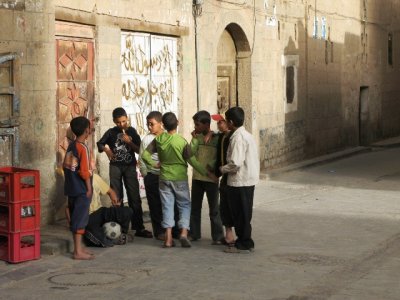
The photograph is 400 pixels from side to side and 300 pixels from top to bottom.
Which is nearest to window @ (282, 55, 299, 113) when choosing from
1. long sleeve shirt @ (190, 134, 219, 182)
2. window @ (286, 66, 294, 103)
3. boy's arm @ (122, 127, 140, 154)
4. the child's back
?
window @ (286, 66, 294, 103)

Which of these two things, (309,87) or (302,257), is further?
(309,87)

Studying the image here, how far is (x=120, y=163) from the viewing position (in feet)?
41.0

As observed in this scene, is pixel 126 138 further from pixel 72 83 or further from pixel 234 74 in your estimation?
pixel 234 74

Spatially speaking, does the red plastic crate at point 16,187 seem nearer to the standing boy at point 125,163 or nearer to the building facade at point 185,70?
the building facade at point 185,70

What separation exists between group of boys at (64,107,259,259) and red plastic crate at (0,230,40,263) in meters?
0.42

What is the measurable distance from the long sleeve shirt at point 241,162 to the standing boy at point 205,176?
54cm

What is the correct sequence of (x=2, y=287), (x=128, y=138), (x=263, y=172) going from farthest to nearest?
(x=263, y=172) < (x=128, y=138) < (x=2, y=287)

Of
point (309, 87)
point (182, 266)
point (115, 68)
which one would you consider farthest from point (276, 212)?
point (309, 87)

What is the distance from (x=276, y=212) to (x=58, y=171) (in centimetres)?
350

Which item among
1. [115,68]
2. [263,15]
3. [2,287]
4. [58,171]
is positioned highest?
[263,15]

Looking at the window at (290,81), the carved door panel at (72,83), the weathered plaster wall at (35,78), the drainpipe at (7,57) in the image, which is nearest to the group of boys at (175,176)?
the weathered plaster wall at (35,78)

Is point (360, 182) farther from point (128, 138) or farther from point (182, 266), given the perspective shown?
point (182, 266)

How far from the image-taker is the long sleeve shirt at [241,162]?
11141mm

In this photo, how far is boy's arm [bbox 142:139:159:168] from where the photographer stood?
11812mm
